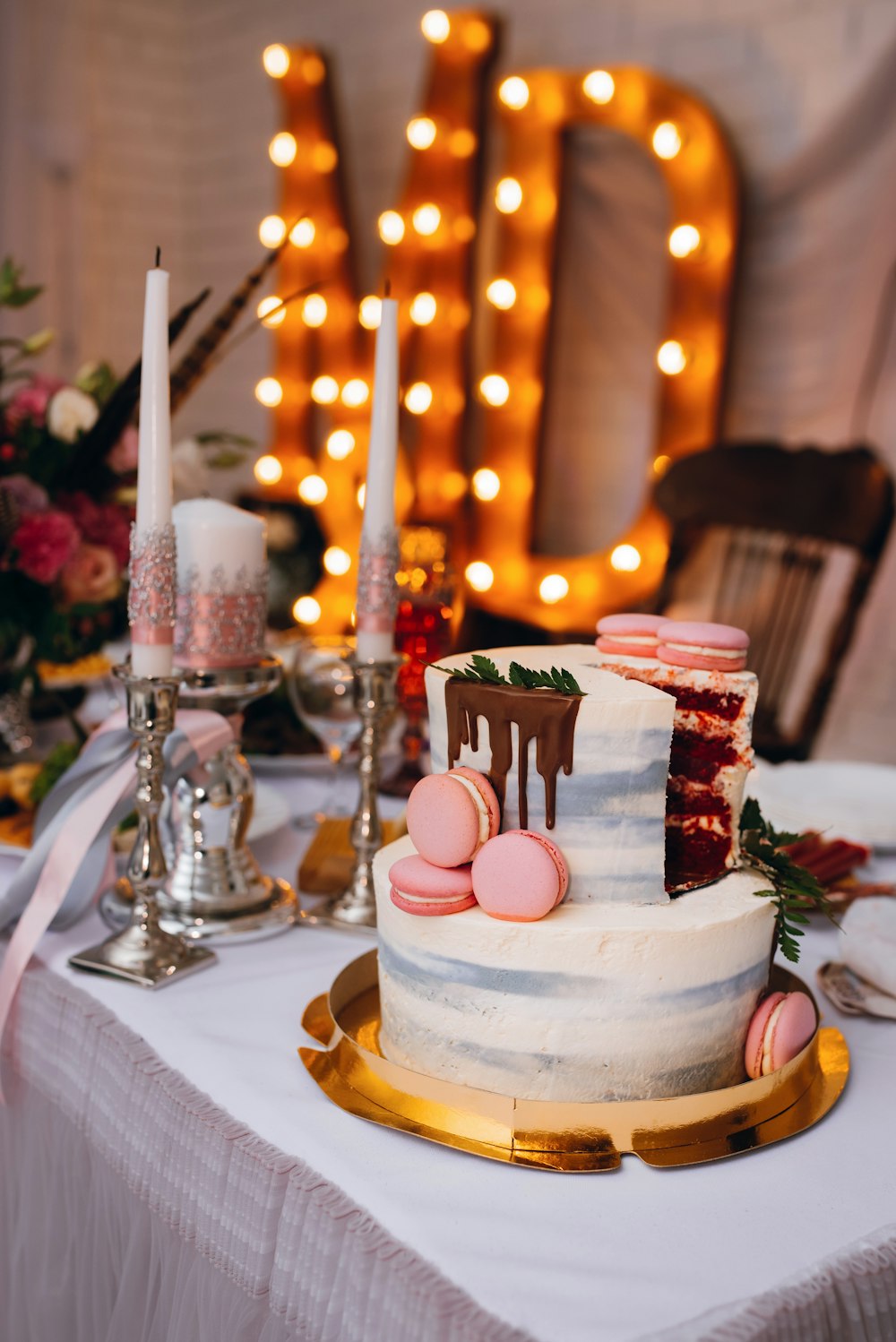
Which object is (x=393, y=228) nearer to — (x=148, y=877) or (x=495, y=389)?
(x=495, y=389)

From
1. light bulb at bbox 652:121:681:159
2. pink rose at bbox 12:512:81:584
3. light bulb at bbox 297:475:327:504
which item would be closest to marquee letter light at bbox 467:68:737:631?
light bulb at bbox 652:121:681:159

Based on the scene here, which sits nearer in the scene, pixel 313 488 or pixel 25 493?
pixel 25 493

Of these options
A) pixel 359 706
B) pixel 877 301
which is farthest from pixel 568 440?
pixel 359 706

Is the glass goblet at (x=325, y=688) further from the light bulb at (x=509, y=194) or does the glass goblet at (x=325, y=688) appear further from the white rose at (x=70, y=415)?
the light bulb at (x=509, y=194)

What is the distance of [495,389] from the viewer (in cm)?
310

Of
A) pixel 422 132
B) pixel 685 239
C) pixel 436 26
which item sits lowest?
pixel 685 239

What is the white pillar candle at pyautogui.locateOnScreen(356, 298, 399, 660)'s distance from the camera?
3.49ft

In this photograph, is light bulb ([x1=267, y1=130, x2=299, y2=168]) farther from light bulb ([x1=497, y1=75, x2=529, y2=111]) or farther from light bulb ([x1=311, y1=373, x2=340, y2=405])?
light bulb ([x1=497, y1=75, x2=529, y2=111])

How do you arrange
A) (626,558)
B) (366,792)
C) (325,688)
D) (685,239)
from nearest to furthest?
(366,792) < (325,688) < (685,239) < (626,558)

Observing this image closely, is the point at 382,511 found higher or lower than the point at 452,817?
higher

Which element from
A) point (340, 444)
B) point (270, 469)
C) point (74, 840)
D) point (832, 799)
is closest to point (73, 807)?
point (74, 840)

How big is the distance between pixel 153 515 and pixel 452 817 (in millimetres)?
356

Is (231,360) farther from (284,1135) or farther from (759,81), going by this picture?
(284,1135)

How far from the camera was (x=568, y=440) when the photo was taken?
11.1ft
